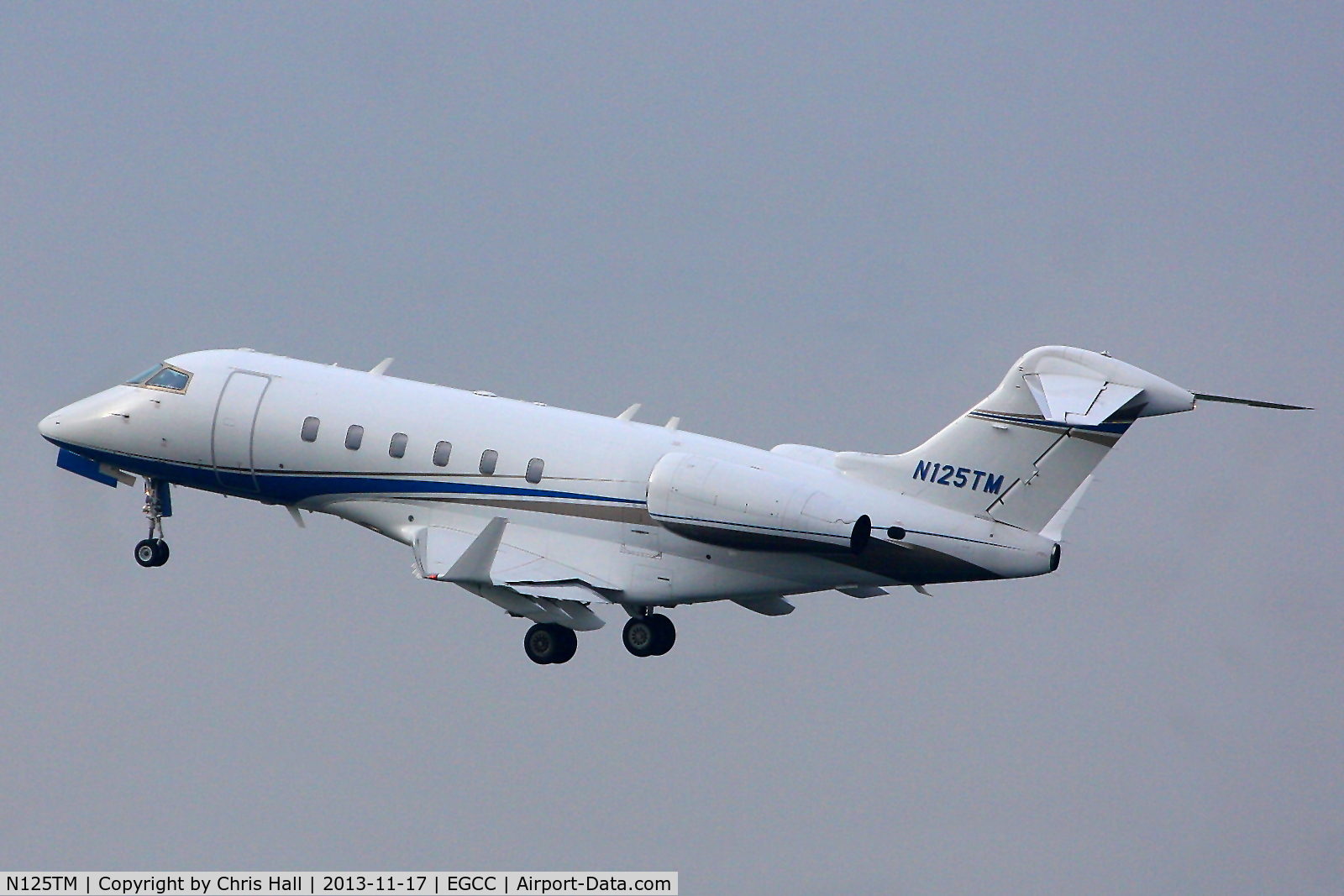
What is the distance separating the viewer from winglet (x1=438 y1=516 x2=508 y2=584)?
28.7m

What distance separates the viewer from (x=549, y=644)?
29.7m

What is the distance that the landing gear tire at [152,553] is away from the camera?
33.1 m

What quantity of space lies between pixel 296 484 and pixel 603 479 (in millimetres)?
4991

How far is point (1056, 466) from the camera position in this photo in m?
27.2

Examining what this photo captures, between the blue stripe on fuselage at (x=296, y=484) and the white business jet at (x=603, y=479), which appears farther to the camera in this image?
the blue stripe on fuselage at (x=296, y=484)

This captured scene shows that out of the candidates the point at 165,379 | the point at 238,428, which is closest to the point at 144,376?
the point at 165,379

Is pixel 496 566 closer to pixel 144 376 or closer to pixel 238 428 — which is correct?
pixel 238 428

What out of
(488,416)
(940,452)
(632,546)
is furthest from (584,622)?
(940,452)

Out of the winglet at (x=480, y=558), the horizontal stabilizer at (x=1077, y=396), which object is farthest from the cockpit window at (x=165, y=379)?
the horizontal stabilizer at (x=1077, y=396)

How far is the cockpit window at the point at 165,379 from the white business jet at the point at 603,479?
37 millimetres

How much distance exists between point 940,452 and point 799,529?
2.23 m

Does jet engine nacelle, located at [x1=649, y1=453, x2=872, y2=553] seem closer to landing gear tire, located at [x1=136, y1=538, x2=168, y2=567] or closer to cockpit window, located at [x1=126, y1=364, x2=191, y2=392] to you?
cockpit window, located at [x1=126, y1=364, x2=191, y2=392]

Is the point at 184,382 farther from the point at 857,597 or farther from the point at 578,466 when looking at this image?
the point at 857,597

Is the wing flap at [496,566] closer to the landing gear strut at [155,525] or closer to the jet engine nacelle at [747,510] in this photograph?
the jet engine nacelle at [747,510]
